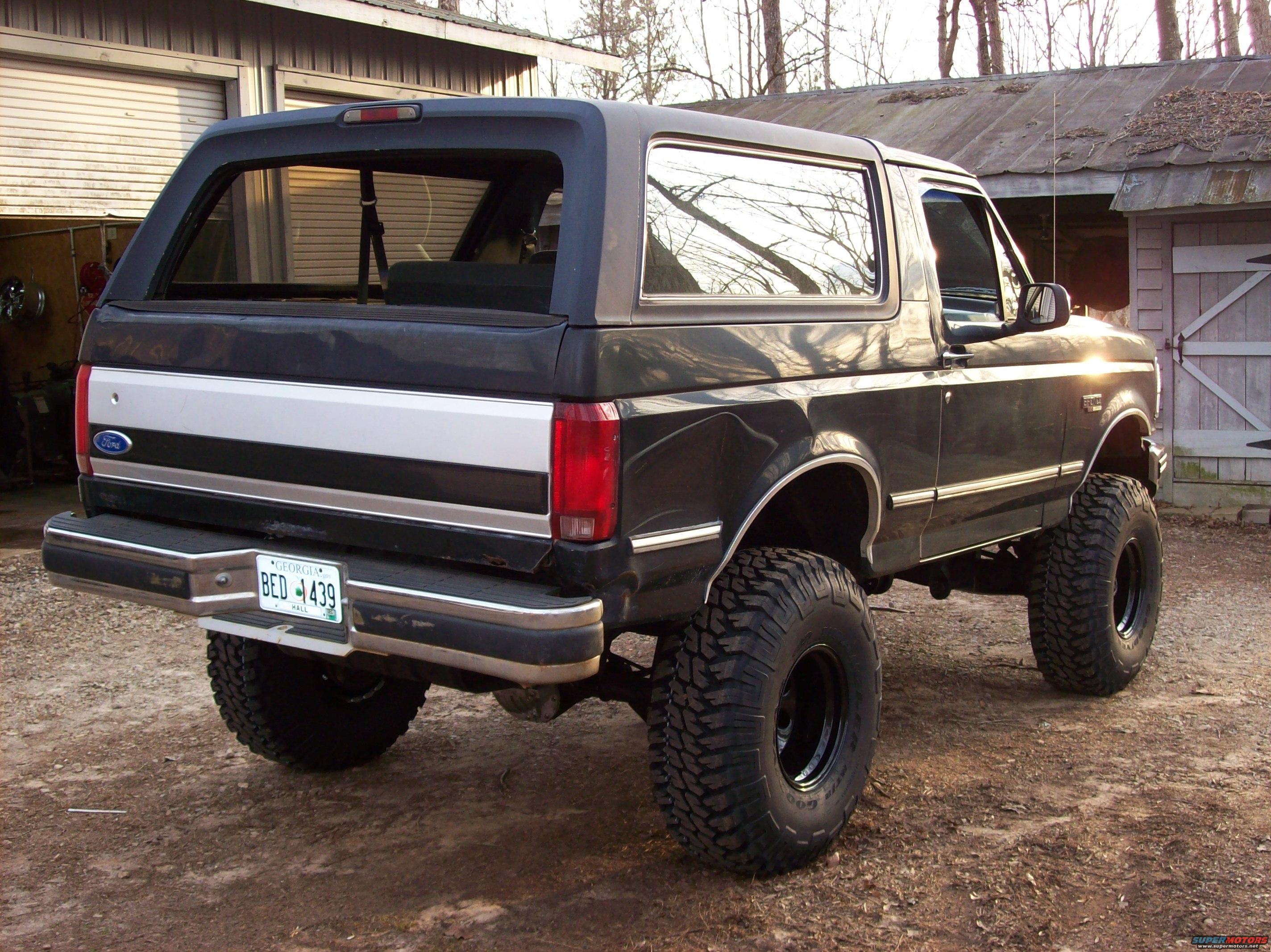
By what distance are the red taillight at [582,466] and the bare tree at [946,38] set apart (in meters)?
24.8

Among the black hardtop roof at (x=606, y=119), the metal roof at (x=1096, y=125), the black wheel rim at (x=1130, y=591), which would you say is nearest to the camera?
the black hardtop roof at (x=606, y=119)

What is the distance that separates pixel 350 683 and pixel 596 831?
110 cm

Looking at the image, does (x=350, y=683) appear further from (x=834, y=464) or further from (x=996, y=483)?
(x=996, y=483)

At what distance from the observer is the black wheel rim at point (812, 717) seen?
361 centimetres

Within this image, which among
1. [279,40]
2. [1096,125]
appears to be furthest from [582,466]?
[1096,125]

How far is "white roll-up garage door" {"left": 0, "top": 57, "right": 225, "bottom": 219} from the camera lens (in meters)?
8.29

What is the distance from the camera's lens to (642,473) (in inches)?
115

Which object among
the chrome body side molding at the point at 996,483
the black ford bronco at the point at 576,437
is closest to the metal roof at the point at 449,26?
the black ford bronco at the point at 576,437

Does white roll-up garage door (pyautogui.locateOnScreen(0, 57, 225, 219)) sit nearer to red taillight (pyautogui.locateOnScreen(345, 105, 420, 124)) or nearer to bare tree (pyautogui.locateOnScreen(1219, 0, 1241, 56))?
red taillight (pyautogui.locateOnScreen(345, 105, 420, 124))

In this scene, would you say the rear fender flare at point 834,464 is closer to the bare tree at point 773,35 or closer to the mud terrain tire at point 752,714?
the mud terrain tire at point 752,714

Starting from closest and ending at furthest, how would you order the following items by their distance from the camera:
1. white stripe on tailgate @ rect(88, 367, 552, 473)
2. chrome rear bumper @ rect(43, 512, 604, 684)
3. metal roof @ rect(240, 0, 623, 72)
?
1. chrome rear bumper @ rect(43, 512, 604, 684)
2. white stripe on tailgate @ rect(88, 367, 552, 473)
3. metal roof @ rect(240, 0, 623, 72)

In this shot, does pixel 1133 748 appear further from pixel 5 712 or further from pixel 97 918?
pixel 5 712

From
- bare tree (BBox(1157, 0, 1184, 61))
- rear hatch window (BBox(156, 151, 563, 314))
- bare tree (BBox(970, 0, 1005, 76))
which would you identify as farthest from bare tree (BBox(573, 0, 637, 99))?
rear hatch window (BBox(156, 151, 563, 314))

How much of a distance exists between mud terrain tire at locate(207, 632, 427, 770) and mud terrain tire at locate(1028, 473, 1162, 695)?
2537mm
